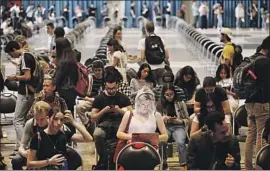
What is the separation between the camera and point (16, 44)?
1221 centimetres

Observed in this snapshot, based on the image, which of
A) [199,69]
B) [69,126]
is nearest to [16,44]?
[69,126]

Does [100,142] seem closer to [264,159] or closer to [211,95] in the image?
[211,95]

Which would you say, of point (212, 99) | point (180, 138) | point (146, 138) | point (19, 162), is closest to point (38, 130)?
point (19, 162)

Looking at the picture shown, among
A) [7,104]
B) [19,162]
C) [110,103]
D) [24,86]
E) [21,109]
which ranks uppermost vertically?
[24,86]

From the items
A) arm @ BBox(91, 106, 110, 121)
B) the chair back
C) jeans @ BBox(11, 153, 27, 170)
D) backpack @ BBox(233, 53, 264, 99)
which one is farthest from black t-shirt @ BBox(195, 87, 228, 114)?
the chair back

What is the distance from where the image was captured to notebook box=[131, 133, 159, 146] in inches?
370

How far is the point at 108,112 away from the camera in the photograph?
35.4 ft

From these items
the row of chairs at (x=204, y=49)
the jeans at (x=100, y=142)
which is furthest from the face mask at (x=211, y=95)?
the row of chairs at (x=204, y=49)

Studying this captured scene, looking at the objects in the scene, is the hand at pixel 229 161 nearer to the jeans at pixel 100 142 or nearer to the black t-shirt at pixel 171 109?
the jeans at pixel 100 142

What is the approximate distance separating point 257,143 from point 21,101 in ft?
11.0

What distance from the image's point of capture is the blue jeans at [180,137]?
1080 cm

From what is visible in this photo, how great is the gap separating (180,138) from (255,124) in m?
0.95

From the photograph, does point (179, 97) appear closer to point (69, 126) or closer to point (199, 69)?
point (69, 126)

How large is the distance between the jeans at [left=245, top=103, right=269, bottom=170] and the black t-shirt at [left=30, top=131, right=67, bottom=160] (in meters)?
2.95
